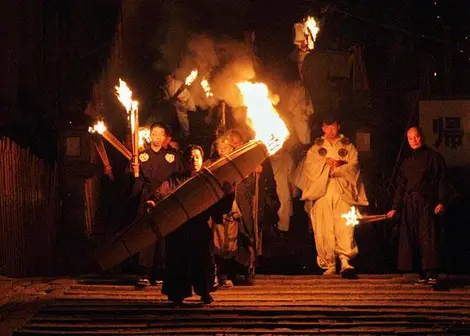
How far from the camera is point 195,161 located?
9594mm

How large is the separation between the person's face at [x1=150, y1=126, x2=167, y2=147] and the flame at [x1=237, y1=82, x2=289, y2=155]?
4.36ft

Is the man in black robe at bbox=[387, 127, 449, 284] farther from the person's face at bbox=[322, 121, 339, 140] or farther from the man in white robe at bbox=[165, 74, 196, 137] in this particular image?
the man in white robe at bbox=[165, 74, 196, 137]

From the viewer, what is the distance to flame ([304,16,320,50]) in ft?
42.0

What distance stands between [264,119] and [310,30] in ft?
12.3

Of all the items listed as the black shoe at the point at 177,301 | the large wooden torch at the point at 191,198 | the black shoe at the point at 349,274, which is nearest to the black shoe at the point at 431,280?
the black shoe at the point at 349,274

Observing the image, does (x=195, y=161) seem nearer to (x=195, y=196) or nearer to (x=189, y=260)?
(x=195, y=196)

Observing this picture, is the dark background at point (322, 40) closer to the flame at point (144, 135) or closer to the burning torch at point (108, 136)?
the flame at point (144, 135)

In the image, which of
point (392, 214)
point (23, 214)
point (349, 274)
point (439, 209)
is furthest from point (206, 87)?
point (439, 209)

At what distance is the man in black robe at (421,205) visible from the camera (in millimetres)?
10789

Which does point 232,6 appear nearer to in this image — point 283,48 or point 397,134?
point 283,48

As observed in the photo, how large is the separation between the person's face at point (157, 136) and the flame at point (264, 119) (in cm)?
133

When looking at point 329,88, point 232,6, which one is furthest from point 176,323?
point 232,6

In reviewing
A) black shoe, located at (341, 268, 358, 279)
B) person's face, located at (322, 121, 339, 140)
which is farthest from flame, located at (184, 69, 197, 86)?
black shoe, located at (341, 268, 358, 279)

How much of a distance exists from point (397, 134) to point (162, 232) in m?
5.87
